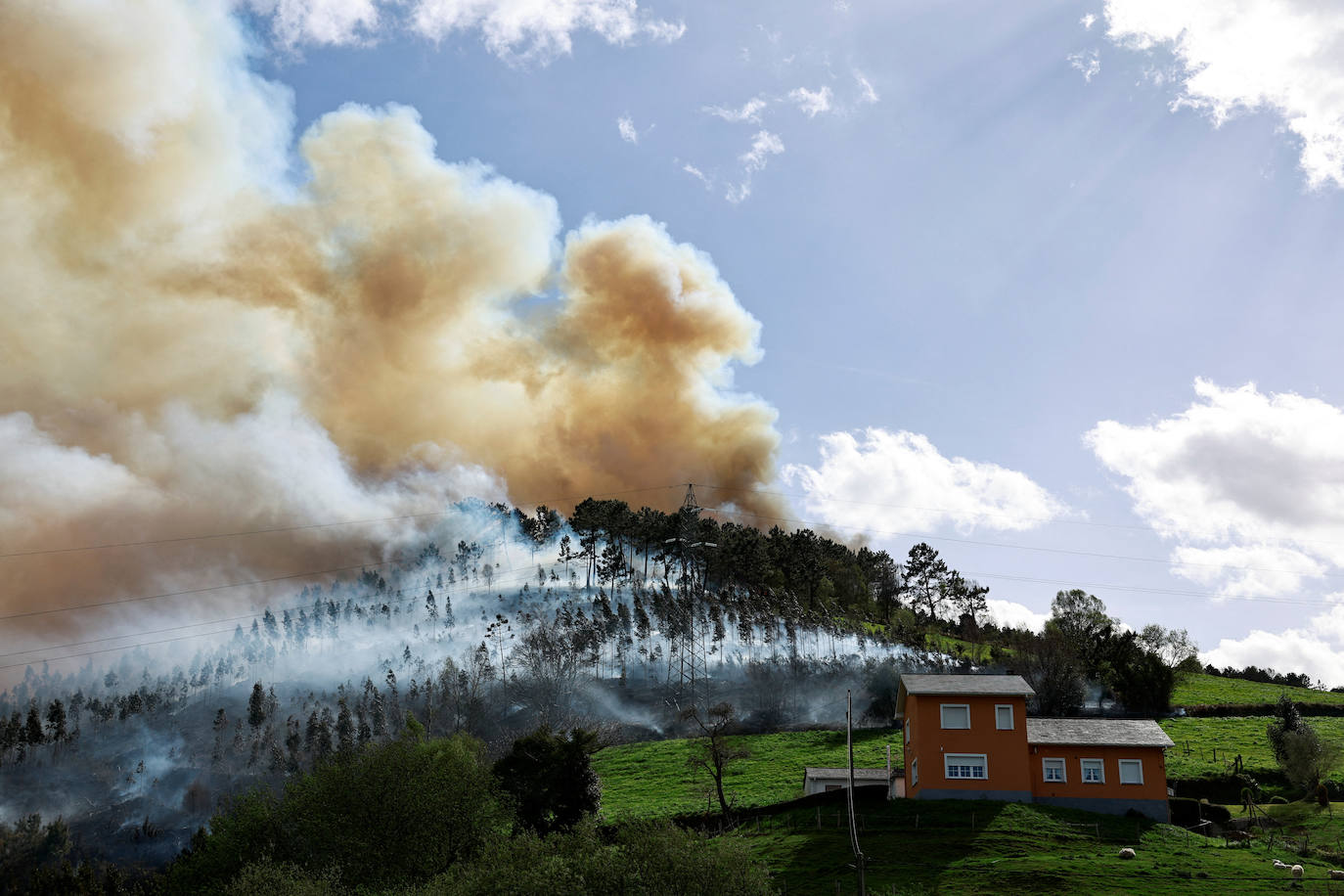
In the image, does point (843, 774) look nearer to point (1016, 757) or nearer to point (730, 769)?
point (1016, 757)

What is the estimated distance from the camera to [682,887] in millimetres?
49125

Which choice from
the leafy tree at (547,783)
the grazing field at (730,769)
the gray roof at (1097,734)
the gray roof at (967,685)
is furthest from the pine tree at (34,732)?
the gray roof at (1097,734)

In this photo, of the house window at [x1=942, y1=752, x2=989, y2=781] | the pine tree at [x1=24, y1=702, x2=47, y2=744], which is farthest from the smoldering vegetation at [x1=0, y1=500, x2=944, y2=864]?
the house window at [x1=942, y1=752, x2=989, y2=781]

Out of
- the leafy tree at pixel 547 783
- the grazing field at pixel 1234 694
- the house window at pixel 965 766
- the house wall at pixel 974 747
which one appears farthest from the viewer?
the grazing field at pixel 1234 694


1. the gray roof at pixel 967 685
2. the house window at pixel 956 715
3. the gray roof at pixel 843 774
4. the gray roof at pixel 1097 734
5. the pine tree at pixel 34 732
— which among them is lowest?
the pine tree at pixel 34 732

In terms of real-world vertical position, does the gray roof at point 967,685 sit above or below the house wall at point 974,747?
above

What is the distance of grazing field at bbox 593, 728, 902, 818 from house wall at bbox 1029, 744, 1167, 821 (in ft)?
77.4

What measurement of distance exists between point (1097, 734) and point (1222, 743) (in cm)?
4160

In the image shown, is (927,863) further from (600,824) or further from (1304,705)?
(1304,705)

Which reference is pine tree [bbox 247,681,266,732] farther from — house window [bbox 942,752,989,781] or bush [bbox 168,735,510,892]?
house window [bbox 942,752,989,781]

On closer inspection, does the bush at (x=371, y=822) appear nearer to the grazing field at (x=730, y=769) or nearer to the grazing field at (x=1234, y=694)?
the grazing field at (x=730, y=769)

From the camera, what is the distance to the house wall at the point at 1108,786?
7625 cm

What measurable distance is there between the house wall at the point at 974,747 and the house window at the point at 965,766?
30 centimetres

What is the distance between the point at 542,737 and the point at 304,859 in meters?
20.7
